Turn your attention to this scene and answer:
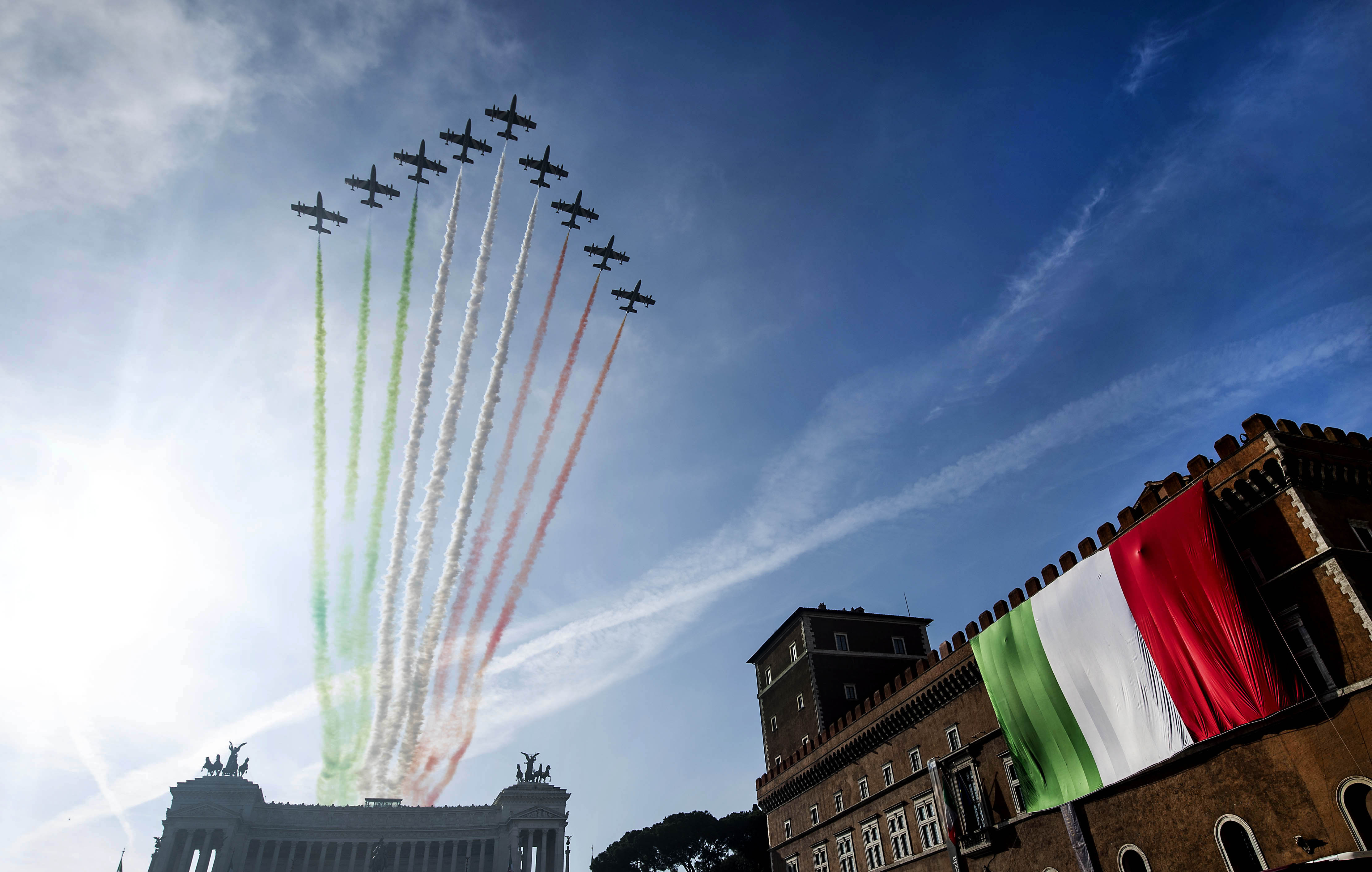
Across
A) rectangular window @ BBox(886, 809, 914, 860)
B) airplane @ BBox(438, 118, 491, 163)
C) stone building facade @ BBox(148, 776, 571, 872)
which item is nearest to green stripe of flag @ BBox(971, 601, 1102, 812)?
rectangular window @ BBox(886, 809, 914, 860)

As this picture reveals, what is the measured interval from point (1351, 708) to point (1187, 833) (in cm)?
713

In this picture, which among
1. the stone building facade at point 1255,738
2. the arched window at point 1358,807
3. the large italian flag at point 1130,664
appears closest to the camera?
the arched window at point 1358,807

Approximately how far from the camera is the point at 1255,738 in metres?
24.0

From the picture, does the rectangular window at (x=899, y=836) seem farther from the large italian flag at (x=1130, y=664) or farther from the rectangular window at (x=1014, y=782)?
the large italian flag at (x=1130, y=664)

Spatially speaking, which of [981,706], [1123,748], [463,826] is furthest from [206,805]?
[1123,748]

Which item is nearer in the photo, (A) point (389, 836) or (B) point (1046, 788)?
(B) point (1046, 788)

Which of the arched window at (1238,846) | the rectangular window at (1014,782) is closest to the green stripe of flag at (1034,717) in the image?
the rectangular window at (1014,782)

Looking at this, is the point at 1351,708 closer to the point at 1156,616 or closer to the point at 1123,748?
the point at 1156,616

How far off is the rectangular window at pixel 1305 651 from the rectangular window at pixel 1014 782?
1222cm

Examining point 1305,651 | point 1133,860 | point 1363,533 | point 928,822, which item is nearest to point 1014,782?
point 1133,860

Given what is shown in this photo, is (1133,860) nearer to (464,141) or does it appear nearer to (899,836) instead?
(899,836)

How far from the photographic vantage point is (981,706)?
35750mm

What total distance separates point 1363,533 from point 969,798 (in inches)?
790

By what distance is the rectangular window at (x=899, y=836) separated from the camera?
39281 mm
